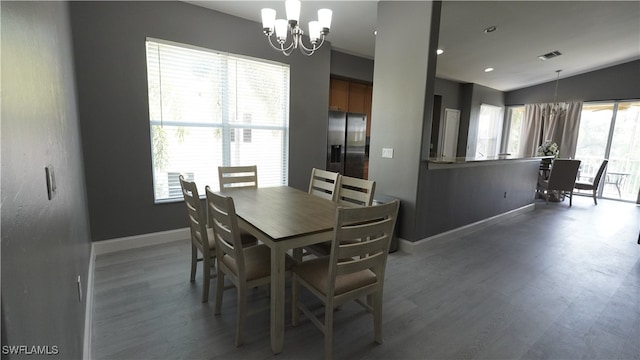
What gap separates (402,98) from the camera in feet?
10.5

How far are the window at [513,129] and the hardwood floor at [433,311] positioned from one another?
18.4ft

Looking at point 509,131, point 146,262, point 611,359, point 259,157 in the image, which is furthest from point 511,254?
point 509,131

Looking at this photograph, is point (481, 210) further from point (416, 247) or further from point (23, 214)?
point (23, 214)

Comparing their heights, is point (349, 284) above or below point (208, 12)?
below

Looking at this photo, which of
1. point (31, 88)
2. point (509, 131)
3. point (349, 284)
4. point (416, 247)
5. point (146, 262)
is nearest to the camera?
point (31, 88)

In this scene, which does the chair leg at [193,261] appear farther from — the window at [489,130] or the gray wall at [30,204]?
the window at [489,130]

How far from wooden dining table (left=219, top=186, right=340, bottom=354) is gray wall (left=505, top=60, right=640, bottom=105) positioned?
8.02 metres

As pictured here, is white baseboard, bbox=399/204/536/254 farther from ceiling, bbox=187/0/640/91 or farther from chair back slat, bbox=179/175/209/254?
ceiling, bbox=187/0/640/91

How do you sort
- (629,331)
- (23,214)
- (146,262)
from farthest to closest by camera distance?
(146,262) < (629,331) < (23,214)

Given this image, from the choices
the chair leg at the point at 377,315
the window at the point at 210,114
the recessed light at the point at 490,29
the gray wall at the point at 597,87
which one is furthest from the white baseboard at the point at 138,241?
the gray wall at the point at 597,87

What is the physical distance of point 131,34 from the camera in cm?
288

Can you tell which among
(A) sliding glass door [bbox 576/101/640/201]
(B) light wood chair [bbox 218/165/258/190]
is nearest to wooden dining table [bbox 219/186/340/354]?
(B) light wood chair [bbox 218/165/258/190]

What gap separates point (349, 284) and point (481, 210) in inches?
130

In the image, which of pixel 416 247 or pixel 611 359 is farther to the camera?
pixel 416 247
